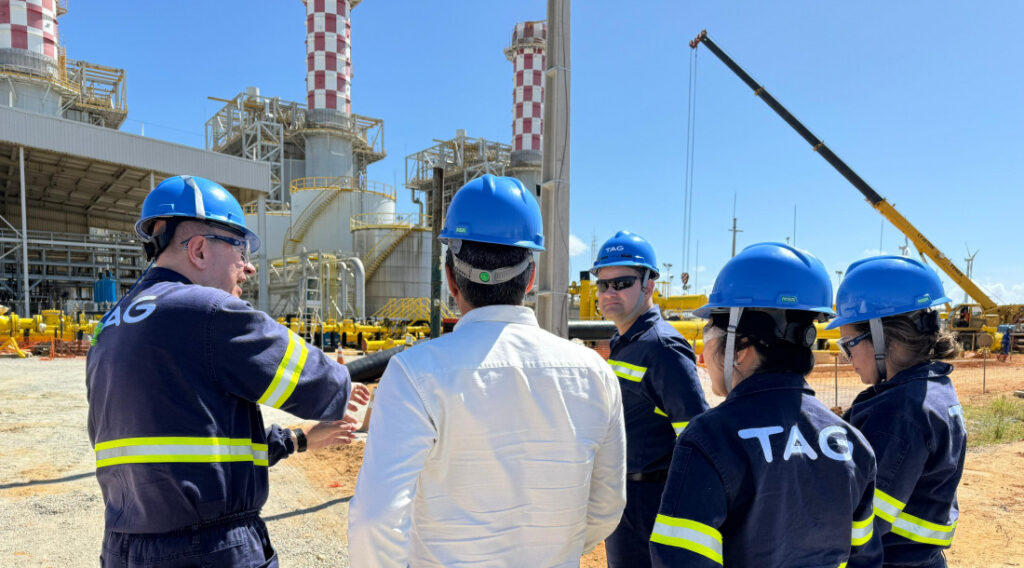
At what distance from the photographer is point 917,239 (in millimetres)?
18844

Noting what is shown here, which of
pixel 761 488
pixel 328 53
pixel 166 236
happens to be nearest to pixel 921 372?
pixel 761 488

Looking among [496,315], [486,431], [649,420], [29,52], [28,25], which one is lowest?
[649,420]

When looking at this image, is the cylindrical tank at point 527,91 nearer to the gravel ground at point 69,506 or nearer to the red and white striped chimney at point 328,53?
the red and white striped chimney at point 328,53

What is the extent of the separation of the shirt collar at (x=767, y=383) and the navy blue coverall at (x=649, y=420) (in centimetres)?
97

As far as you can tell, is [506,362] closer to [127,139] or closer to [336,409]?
[336,409]

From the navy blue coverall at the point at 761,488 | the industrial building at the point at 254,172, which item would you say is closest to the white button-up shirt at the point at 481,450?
the navy blue coverall at the point at 761,488

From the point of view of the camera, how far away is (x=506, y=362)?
1369mm

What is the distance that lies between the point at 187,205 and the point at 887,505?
2433 millimetres

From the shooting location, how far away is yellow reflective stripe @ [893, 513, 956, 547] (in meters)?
1.77

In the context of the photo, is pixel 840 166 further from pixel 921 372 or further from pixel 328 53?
pixel 328 53

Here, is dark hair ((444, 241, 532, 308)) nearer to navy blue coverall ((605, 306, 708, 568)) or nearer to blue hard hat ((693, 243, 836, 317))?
blue hard hat ((693, 243, 836, 317))

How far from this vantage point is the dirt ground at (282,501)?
4.04 metres

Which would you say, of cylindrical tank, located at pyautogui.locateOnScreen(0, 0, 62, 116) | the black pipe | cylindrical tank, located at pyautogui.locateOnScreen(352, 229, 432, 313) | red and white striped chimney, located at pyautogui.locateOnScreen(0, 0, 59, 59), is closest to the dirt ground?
the black pipe

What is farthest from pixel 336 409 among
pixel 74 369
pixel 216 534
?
pixel 74 369
